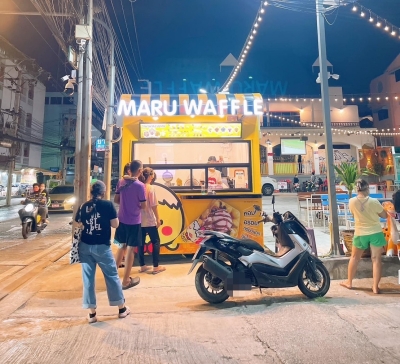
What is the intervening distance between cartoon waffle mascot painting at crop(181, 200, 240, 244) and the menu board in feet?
4.87

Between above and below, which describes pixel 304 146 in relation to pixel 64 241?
above

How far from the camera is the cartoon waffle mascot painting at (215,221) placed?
18.5 ft

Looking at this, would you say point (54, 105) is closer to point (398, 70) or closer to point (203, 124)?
point (203, 124)

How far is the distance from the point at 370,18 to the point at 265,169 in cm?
1910

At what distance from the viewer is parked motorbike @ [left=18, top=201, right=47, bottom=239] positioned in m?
8.67

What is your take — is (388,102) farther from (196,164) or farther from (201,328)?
(201,328)

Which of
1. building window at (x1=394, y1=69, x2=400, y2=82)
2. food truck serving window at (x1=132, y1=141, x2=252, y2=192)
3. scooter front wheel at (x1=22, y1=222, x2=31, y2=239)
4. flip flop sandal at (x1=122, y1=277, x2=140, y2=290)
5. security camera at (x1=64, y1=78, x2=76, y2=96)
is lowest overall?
flip flop sandal at (x1=122, y1=277, x2=140, y2=290)

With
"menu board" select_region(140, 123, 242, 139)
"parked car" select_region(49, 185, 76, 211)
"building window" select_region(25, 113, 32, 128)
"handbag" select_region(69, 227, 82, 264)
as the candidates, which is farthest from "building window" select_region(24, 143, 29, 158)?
"handbag" select_region(69, 227, 82, 264)

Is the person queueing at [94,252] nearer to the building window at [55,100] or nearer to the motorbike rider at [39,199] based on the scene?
the motorbike rider at [39,199]

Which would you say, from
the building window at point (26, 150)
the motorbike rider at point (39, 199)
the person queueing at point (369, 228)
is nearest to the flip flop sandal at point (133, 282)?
the person queueing at point (369, 228)

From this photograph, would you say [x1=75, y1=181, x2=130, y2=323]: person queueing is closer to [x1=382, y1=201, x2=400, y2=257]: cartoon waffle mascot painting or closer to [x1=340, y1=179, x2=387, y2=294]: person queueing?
[x1=340, y1=179, x2=387, y2=294]: person queueing

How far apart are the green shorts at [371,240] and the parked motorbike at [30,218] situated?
9148mm

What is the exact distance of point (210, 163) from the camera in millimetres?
6051

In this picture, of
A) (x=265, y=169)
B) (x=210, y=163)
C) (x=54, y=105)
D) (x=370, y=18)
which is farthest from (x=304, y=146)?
(x=54, y=105)
